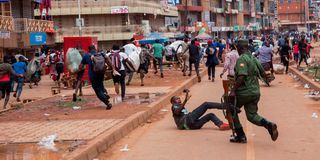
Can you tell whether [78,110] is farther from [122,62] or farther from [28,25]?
[28,25]

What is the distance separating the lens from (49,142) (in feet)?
30.9

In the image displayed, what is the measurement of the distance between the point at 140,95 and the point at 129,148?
821cm

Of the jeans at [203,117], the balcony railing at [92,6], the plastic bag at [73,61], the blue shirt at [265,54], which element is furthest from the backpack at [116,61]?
the balcony railing at [92,6]

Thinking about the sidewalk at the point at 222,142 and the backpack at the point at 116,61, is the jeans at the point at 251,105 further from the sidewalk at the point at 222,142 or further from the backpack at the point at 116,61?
the backpack at the point at 116,61

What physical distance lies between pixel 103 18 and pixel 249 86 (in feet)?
177

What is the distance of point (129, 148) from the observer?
376 inches

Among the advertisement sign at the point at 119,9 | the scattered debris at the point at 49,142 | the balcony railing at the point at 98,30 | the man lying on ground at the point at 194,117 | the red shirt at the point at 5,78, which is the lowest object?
the scattered debris at the point at 49,142

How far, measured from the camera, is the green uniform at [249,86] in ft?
29.1

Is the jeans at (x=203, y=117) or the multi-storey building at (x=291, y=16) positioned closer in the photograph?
the jeans at (x=203, y=117)

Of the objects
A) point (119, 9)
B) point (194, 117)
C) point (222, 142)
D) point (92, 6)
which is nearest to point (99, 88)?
point (194, 117)

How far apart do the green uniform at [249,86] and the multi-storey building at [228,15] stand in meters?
67.1

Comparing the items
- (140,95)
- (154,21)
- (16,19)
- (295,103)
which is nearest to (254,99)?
(295,103)

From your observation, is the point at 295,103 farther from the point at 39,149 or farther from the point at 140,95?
the point at 39,149

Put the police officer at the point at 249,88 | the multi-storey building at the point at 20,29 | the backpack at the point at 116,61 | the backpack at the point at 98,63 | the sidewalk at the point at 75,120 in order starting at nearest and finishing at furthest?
the police officer at the point at 249,88, the sidewalk at the point at 75,120, the backpack at the point at 98,63, the backpack at the point at 116,61, the multi-storey building at the point at 20,29
